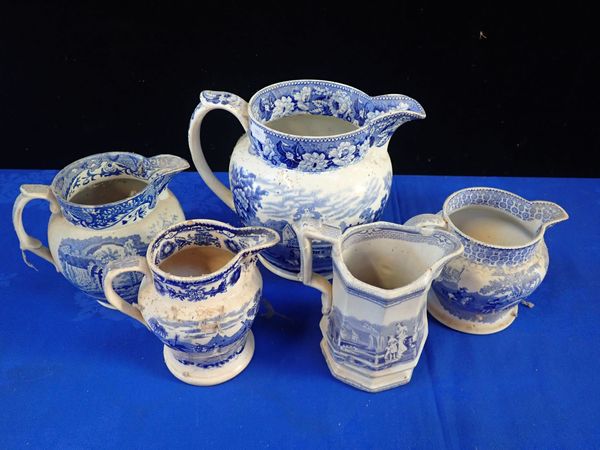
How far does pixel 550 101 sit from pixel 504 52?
0.82ft

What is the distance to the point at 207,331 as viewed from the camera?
95 cm

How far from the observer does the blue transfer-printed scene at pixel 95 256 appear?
1.06m

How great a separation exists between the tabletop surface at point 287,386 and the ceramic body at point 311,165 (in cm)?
22

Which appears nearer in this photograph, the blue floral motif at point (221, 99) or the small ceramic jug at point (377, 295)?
the small ceramic jug at point (377, 295)

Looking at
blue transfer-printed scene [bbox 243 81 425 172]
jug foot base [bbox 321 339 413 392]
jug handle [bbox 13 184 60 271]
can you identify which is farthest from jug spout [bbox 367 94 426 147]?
jug handle [bbox 13 184 60 271]

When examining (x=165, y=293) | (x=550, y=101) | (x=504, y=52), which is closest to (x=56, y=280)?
(x=165, y=293)

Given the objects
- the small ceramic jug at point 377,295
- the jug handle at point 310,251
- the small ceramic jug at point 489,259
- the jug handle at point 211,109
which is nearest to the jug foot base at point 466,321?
the small ceramic jug at point 489,259

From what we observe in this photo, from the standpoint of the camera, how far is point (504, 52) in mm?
1672

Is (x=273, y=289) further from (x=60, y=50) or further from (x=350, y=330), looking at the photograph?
(x=60, y=50)

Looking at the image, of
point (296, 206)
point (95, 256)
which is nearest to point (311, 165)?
point (296, 206)

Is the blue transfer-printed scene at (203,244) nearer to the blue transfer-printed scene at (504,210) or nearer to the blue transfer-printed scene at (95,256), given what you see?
the blue transfer-printed scene at (95,256)

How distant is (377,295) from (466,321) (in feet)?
1.10

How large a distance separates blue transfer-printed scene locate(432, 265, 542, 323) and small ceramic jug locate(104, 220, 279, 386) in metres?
0.34

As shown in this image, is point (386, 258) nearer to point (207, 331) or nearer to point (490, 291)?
point (490, 291)
